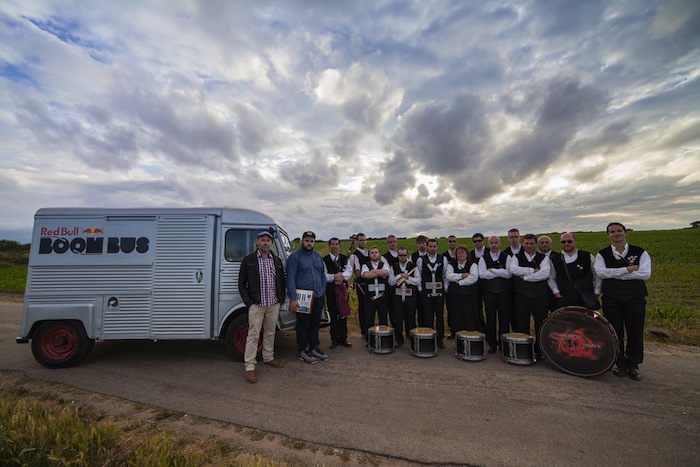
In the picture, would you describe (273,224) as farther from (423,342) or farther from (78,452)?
(78,452)

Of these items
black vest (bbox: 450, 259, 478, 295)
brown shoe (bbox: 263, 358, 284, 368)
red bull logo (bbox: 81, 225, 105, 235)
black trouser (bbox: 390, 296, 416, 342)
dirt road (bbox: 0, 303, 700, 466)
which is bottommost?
dirt road (bbox: 0, 303, 700, 466)

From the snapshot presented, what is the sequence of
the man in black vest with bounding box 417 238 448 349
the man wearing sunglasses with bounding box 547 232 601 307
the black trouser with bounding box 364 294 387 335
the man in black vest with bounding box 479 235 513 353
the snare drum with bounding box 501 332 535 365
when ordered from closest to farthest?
the man wearing sunglasses with bounding box 547 232 601 307 → the snare drum with bounding box 501 332 535 365 → the man in black vest with bounding box 479 235 513 353 → the man in black vest with bounding box 417 238 448 349 → the black trouser with bounding box 364 294 387 335

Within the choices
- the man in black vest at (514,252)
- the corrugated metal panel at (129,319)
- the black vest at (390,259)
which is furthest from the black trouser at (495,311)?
the corrugated metal panel at (129,319)

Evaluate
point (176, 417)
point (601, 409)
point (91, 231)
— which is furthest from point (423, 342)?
point (91, 231)

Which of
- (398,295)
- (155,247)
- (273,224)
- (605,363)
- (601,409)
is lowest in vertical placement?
(601,409)

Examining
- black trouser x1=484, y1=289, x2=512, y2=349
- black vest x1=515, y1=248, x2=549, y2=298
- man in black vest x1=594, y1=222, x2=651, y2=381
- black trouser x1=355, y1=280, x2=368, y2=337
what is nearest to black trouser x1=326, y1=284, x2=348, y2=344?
black trouser x1=355, y1=280, x2=368, y2=337

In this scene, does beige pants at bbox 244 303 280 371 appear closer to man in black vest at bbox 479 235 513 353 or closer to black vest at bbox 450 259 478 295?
black vest at bbox 450 259 478 295

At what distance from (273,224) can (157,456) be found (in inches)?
162

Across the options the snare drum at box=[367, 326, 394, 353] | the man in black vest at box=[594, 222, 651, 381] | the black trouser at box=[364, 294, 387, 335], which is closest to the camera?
the man in black vest at box=[594, 222, 651, 381]

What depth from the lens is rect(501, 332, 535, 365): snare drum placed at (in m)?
5.75

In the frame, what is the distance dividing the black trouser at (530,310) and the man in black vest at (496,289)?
27 centimetres

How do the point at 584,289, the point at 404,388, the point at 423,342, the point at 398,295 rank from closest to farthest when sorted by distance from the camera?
the point at 404,388
the point at 584,289
the point at 423,342
the point at 398,295

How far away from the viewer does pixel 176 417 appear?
408 cm

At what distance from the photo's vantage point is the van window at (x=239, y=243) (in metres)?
6.05
